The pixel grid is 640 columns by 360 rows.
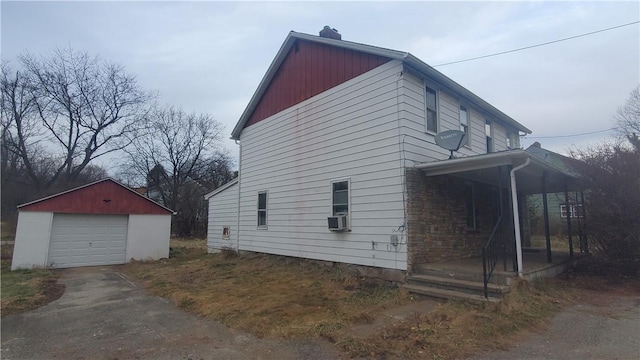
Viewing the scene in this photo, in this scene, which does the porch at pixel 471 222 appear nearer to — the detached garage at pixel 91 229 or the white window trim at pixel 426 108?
the white window trim at pixel 426 108

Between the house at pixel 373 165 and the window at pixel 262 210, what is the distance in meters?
0.06

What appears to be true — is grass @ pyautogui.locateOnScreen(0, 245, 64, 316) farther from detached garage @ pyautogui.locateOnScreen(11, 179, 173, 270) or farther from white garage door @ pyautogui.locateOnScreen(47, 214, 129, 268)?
white garage door @ pyautogui.locateOnScreen(47, 214, 129, 268)

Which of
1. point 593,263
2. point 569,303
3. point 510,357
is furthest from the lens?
point 593,263

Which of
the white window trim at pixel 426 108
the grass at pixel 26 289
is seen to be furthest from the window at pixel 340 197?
the grass at pixel 26 289

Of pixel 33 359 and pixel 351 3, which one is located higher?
pixel 351 3

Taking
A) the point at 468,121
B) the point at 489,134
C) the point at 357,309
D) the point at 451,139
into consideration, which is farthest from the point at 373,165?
the point at 489,134

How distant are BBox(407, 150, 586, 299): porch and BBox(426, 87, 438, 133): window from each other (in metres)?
1.35

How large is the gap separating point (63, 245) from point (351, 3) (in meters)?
14.1

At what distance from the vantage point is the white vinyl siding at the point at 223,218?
1425cm

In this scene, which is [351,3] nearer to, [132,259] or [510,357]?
[510,357]

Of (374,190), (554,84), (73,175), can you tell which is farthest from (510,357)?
(73,175)

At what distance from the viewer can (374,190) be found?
8617 millimetres

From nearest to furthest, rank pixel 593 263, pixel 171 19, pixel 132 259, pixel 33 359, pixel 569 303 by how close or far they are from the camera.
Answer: pixel 33 359
pixel 569 303
pixel 593 263
pixel 171 19
pixel 132 259

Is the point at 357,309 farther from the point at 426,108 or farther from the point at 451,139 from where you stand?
the point at 426,108
